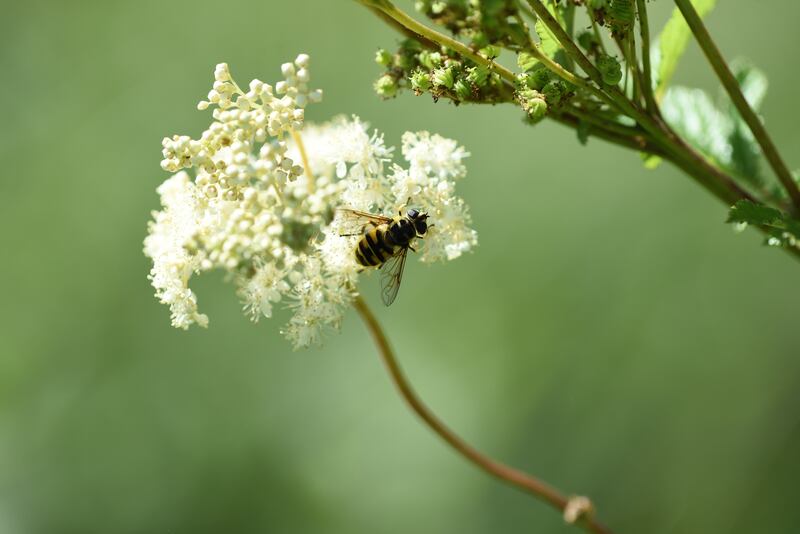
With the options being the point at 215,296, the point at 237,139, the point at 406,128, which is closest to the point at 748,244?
the point at 406,128

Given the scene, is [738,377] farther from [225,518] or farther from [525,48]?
[525,48]

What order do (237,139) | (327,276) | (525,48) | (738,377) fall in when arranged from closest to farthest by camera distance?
(525,48) → (237,139) → (327,276) → (738,377)

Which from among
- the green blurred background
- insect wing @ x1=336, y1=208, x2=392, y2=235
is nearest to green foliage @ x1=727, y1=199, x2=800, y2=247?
insect wing @ x1=336, y1=208, x2=392, y2=235

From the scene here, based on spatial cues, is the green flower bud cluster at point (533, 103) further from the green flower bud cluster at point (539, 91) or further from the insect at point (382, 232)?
the insect at point (382, 232)

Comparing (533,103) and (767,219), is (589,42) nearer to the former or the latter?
(533,103)

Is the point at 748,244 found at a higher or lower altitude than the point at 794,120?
lower
